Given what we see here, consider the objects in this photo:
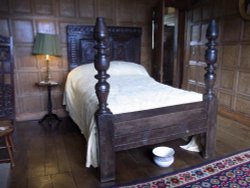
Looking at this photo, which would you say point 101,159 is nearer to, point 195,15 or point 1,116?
point 1,116

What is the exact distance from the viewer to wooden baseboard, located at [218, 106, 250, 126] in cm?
330

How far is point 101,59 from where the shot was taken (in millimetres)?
1665

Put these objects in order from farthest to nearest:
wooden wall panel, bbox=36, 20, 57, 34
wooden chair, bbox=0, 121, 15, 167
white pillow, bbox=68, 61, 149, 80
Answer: wooden wall panel, bbox=36, 20, 57, 34, white pillow, bbox=68, 61, 149, 80, wooden chair, bbox=0, 121, 15, 167

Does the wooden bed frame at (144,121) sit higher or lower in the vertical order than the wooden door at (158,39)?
lower

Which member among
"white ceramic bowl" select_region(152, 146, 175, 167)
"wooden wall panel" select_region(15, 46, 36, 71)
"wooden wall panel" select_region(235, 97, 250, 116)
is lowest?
"white ceramic bowl" select_region(152, 146, 175, 167)

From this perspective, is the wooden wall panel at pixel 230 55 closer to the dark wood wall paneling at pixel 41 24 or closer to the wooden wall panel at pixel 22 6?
the dark wood wall paneling at pixel 41 24

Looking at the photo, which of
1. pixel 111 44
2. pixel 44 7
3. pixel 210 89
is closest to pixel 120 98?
pixel 210 89

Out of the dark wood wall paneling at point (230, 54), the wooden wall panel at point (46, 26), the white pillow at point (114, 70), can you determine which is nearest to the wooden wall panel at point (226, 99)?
the dark wood wall paneling at point (230, 54)

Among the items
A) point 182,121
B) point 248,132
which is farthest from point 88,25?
point 248,132

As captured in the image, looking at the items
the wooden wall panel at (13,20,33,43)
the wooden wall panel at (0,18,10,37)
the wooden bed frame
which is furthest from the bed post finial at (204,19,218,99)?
the wooden wall panel at (0,18,10,37)

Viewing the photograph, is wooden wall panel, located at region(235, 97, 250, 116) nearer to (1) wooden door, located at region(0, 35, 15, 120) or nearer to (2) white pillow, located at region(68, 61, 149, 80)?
(2) white pillow, located at region(68, 61, 149, 80)

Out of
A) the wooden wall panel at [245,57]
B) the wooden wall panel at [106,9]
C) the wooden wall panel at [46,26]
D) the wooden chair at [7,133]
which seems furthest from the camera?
the wooden wall panel at [106,9]

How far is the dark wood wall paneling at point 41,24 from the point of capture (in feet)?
10.7

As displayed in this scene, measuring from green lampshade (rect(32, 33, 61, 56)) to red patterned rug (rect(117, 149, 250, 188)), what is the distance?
2.25m
